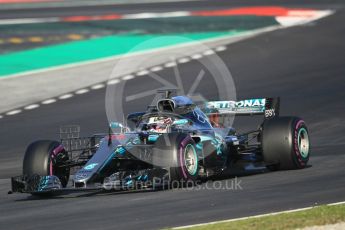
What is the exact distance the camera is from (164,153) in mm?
12633

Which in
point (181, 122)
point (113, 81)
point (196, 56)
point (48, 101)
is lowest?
point (181, 122)

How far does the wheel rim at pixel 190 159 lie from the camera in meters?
12.9

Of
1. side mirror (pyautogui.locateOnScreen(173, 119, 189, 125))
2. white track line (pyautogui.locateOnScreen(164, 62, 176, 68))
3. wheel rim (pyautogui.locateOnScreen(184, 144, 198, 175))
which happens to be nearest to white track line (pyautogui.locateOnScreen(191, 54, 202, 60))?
white track line (pyautogui.locateOnScreen(164, 62, 176, 68))

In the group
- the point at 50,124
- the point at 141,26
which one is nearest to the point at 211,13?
the point at 141,26

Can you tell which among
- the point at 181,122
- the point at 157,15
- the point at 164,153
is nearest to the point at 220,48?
the point at 157,15

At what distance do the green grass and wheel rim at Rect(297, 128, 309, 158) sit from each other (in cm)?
446

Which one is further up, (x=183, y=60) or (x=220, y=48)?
(x=220, y=48)

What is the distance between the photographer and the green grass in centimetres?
898

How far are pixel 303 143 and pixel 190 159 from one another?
225 centimetres

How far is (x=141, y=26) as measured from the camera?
32344mm

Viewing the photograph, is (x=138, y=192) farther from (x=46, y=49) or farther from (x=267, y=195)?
(x=46, y=49)

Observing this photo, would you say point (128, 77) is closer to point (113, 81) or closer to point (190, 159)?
point (113, 81)

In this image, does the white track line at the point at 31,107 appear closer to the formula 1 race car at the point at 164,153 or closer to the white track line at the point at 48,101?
the white track line at the point at 48,101

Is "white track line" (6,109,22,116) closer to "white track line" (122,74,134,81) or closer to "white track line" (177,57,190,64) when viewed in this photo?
"white track line" (122,74,134,81)
